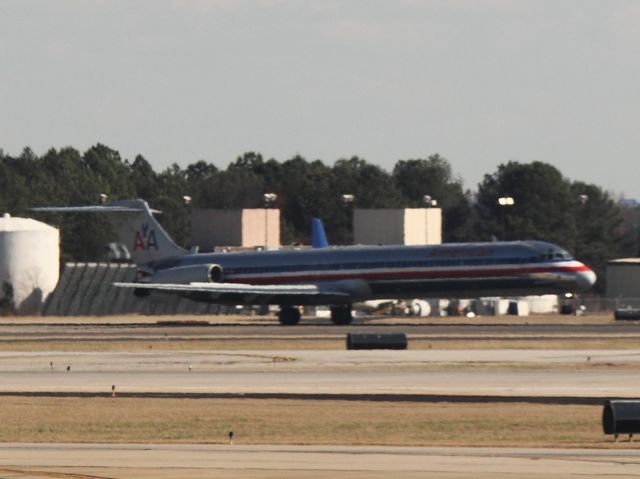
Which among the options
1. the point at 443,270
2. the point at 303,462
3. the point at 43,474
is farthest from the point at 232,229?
the point at 43,474

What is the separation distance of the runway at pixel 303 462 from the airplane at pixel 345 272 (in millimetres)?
62784

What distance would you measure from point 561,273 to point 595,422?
57629 mm

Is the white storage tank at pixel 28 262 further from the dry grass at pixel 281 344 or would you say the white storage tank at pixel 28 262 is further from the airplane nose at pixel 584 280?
the dry grass at pixel 281 344

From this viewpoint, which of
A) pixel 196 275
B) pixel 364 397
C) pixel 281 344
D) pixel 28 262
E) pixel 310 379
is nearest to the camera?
pixel 364 397

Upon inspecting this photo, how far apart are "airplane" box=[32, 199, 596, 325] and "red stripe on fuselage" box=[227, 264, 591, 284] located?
53 millimetres

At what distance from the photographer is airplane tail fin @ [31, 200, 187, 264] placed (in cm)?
10875

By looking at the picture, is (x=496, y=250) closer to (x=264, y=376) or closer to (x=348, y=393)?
(x=264, y=376)

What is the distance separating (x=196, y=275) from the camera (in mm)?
102375

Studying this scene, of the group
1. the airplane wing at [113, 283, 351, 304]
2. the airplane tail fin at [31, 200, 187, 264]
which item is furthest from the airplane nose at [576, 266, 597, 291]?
the airplane tail fin at [31, 200, 187, 264]

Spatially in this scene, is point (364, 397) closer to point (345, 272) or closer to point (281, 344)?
point (281, 344)

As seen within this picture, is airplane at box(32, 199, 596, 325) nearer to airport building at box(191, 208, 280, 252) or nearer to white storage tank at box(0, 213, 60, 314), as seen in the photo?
white storage tank at box(0, 213, 60, 314)

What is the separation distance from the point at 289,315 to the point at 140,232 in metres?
14.1

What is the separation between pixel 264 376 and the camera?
50938 millimetres

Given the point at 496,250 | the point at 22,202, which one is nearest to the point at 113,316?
the point at 496,250
